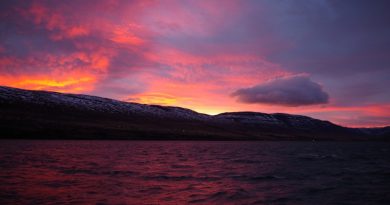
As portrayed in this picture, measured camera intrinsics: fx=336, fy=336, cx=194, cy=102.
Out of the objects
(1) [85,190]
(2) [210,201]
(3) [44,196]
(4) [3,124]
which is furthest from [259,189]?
(4) [3,124]

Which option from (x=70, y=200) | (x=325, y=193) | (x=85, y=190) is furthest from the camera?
(x=325, y=193)

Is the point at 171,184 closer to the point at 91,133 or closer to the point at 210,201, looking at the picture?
the point at 210,201

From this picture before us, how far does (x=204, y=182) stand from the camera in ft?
102

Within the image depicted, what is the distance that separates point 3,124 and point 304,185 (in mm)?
177071

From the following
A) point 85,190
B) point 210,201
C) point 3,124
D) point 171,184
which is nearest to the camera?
point 210,201

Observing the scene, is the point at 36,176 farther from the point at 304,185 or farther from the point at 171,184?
the point at 304,185

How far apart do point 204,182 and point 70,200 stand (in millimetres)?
13366

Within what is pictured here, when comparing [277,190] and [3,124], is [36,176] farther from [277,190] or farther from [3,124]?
[3,124]

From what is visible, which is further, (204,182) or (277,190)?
(204,182)

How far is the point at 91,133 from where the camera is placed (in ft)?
649

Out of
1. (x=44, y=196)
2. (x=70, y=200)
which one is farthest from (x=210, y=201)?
(x=44, y=196)

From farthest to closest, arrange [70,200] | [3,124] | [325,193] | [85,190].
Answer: [3,124]
[325,193]
[85,190]
[70,200]

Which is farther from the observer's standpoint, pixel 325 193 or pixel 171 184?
pixel 171 184

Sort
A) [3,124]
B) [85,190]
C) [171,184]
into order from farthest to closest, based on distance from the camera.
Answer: [3,124] → [171,184] → [85,190]
